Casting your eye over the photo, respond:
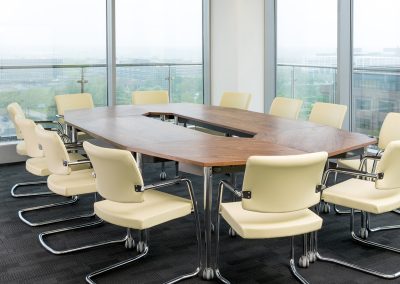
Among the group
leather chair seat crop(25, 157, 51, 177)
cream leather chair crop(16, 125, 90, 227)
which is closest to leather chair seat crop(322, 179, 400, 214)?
cream leather chair crop(16, 125, 90, 227)

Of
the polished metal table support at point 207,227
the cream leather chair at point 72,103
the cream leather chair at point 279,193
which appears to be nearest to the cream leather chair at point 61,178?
the polished metal table support at point 207,227

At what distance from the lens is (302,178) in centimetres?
296

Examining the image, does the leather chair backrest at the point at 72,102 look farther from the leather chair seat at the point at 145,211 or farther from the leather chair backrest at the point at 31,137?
the leather chair seat at the point at 145,211

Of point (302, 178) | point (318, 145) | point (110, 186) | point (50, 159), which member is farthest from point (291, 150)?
point (50, 159)

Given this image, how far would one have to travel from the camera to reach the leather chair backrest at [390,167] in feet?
10.7

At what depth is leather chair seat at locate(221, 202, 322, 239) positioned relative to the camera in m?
2.98

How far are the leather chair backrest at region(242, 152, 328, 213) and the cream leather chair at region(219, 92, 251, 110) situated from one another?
3.38 meters

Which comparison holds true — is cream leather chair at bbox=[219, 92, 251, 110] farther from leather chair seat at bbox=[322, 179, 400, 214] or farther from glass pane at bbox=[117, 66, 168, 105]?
leather chair seat at bbox=[322, 179, 400, 214]

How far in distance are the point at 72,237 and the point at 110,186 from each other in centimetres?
119

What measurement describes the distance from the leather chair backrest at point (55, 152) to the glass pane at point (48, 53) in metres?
3.23

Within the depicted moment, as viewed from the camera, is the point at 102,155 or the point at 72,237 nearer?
the point at 102,155

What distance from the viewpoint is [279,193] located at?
2953 millimetres

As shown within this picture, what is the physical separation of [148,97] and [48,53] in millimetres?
1421

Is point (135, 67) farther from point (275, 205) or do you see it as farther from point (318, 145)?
point (275, 205)
